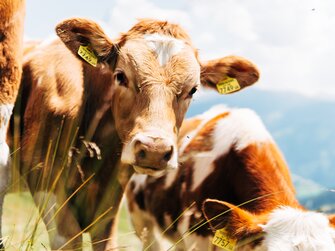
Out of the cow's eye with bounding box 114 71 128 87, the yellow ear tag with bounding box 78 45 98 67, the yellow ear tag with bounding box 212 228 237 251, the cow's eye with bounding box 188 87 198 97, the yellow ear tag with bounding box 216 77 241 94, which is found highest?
the yellow ear tag with bounding box 78 45 98 67

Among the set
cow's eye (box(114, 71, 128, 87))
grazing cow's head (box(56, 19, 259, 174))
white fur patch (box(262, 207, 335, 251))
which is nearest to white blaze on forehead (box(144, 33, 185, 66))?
grazing cow's head (box(56, 19, 259, 174))

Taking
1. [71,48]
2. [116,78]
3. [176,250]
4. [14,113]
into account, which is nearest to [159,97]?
[116,78]

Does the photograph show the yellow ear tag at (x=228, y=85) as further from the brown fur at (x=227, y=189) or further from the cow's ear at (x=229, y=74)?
the brown fur at (x=227, y=189)

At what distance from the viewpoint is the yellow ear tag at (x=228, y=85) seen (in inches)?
257

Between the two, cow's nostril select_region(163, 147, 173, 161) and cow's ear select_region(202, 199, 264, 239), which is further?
cow's ear select_region(202, 199, 264, 239)

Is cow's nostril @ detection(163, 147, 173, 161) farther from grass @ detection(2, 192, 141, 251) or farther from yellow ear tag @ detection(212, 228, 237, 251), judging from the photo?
yellow ear tag @ detection(212, 228, 237, 251)

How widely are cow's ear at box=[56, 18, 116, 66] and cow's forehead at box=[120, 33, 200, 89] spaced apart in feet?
0.53

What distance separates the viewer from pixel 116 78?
19.1 ft

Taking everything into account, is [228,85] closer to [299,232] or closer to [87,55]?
[87,55]

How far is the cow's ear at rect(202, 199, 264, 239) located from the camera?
17.7 ft

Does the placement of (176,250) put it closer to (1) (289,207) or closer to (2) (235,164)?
(2) (235,164)

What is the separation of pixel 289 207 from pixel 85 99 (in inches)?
72.5

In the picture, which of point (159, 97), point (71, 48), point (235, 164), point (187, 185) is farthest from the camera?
point (187, 185)

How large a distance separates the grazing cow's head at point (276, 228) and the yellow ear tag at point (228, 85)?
134 centimetres
